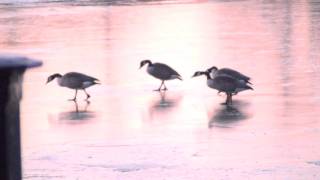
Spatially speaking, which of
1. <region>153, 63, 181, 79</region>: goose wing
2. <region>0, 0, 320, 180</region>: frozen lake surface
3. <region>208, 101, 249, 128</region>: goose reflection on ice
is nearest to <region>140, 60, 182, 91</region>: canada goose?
<region>153, 63, 181, 79</region>: goose wing

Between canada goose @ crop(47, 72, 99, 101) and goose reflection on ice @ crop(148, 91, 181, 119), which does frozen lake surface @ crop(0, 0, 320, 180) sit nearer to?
goose reflection on ice @ crop(148, 91, 181, 119)

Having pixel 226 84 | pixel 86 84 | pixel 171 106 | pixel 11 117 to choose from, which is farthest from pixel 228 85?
pixel 11 117

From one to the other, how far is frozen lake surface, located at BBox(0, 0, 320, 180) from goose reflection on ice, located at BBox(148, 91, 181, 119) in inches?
0.6

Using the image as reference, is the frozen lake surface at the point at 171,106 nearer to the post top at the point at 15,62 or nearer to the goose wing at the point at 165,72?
the goose wing at the point at 165,72

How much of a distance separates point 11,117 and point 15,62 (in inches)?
5.3

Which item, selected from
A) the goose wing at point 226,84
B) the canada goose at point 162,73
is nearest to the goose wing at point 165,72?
the canada goose at point 162,73

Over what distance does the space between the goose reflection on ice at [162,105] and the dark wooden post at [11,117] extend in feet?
29.3

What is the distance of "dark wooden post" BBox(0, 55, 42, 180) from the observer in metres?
2.05

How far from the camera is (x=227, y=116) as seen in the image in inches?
432

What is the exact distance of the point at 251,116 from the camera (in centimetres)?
1098

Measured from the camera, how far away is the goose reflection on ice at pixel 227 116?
1042 centimetres

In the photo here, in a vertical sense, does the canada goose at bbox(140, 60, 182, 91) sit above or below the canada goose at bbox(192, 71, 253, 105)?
above

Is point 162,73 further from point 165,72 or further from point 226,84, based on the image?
point 226,84

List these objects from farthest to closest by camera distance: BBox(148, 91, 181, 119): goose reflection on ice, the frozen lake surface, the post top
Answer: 1. BBox(148, 91, 181, 119): goose reflection on ice
2. the frozen lake surface
3. the post top
